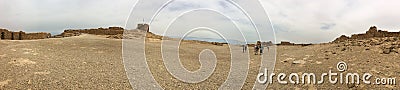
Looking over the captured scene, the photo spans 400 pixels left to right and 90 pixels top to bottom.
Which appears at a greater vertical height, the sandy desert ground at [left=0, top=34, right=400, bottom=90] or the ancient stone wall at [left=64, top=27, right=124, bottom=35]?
the ancient stone wall at [left=64, top=27, right=124, bottom=35]

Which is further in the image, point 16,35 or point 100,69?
point 16,35

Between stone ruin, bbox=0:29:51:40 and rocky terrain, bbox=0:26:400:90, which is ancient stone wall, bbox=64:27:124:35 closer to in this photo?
stone ruin, bbox=0:29:51:40

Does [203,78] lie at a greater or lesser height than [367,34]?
lesser

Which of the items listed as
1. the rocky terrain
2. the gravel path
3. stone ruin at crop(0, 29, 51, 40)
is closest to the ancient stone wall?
stone ruin at crop(0, 29, 51, 40)

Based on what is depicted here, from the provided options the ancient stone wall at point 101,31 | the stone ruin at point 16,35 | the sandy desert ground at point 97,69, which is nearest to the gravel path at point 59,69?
the sandy desert ground at point 97,69

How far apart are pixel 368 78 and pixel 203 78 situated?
25.2ft

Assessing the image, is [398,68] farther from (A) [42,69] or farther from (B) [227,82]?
(A) [42,69]

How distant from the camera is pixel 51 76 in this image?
1520 centimetres

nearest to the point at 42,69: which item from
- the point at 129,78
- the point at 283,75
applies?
the point at 129,78

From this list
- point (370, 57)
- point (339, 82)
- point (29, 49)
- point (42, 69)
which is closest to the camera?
point (339, 82)

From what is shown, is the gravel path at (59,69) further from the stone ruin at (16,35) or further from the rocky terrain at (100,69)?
the stone ruin at (16,35)

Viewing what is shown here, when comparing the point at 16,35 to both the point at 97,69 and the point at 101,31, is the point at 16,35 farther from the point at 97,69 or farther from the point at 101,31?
the point at 97,69

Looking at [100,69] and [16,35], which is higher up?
[16,35]

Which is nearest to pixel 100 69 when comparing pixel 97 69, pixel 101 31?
pixel 97 69
